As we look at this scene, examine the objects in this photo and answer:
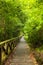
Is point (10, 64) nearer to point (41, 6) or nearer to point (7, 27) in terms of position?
point (41, 6)

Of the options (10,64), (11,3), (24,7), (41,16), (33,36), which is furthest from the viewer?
(24,7)

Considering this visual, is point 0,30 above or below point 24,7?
below

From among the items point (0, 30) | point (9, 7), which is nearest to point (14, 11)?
point (9, 7)

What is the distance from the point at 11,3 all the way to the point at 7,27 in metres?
3.23

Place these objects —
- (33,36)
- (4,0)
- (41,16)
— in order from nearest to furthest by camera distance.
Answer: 1. (41,16)
2. (4,0)
3. (33,36)

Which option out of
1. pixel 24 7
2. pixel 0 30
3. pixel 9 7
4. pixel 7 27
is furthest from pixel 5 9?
pixel 24 7

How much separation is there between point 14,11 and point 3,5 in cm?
201

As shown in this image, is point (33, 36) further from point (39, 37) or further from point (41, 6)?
point (41, 6)

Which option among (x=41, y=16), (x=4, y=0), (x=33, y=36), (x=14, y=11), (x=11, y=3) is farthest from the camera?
(x=33, y=36)

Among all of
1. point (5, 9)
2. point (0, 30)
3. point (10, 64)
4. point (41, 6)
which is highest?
point (5, 9)

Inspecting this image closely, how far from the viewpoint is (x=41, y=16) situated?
9656 millimetres

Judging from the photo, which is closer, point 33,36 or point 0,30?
point 0,30

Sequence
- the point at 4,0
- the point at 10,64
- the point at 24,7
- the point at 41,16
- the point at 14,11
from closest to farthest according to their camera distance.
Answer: the point at 41,16, the point at 10,64, the point at 4,0, the point at 14,11, the point at 24,7

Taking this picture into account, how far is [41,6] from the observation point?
1005 centimetres
